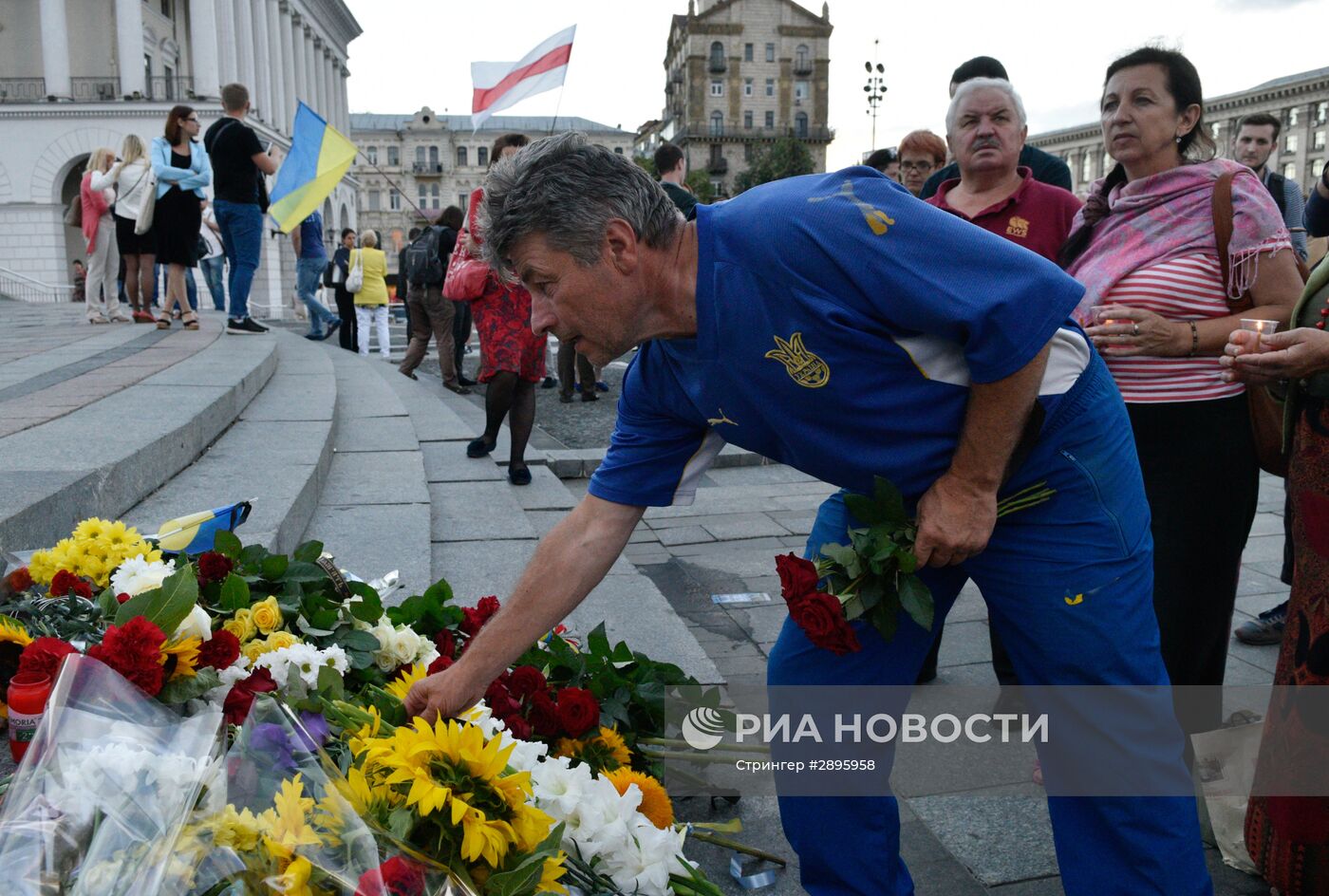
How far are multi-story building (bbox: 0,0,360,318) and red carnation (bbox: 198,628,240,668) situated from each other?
31.6 meters

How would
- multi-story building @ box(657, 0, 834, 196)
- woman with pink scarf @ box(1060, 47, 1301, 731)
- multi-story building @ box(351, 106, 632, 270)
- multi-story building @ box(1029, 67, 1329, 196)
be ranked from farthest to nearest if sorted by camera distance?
multi-story building @ box(351, 106, 632, 270)
multi-story building @ box(657, 0, 834, 196)
multi-story building @ box(1029, 67, 1329, 196)
woman with pink scarf @ box(1060, 47, 1301, 731)

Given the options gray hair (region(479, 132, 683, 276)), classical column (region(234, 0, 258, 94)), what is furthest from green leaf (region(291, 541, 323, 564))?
classical column (region(234, 0, 258, 94))

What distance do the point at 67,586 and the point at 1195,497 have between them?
8.81ft

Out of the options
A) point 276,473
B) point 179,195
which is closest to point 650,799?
point 276,473

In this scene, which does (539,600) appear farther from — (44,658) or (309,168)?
(309,168)

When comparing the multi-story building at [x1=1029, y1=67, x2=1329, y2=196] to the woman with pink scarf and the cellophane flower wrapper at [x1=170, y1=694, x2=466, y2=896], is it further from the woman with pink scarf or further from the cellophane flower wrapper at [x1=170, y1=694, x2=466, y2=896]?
the cellophane flower wrapper at [x1=170, y1=694, x2=466, y2=896]

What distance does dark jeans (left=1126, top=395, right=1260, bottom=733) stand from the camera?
281cm

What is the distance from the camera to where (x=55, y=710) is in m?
1.34

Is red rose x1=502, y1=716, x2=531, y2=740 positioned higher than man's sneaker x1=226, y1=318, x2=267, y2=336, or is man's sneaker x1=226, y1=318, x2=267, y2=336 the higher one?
man's sneaker x1=226, y1=318, x2=267, y2=336

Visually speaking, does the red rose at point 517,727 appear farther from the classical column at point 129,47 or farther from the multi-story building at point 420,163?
the multi-story building at point 420,163

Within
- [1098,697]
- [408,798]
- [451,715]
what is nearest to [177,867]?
[408,798]

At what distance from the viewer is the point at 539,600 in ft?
6.74

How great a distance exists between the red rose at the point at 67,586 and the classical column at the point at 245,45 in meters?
43.3

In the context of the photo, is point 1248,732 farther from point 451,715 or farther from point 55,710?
point 55,710
